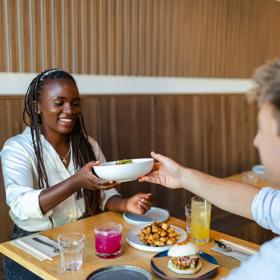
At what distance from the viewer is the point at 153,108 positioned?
121 inches

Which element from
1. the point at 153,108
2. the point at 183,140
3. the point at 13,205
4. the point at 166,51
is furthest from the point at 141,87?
the point at 13,205

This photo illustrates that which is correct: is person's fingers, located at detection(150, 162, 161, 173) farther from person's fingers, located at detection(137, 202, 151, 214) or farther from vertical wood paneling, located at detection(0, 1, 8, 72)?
vertical wood paneling, located at detection(0, 1, 8, 72)

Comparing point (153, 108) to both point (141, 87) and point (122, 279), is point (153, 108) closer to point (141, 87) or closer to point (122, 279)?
point (141, 87)

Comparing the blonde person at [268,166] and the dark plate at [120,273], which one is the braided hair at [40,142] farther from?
the blonde person at [268,166]

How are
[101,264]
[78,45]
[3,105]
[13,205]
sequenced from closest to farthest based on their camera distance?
[101,264] < [13,205] < [3,105] < [78,45]

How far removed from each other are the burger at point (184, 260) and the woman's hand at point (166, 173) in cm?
44

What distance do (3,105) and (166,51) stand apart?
144 cm

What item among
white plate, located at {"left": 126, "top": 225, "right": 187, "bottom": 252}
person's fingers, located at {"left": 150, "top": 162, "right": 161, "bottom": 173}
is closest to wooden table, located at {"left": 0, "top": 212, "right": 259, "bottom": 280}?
white plate, located at {"left": 126, "top": 225, "right": 187, "bottom": 252}

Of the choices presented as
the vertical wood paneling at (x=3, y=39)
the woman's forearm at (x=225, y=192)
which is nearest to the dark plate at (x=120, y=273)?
the woman's forearm at (x=225, y=192)

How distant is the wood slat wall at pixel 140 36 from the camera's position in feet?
7.64

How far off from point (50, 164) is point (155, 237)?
2.45 ft

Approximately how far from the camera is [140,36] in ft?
9.68

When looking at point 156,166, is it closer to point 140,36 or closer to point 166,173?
point 166,173

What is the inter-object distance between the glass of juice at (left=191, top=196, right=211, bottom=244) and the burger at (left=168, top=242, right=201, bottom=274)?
26 centimetres
